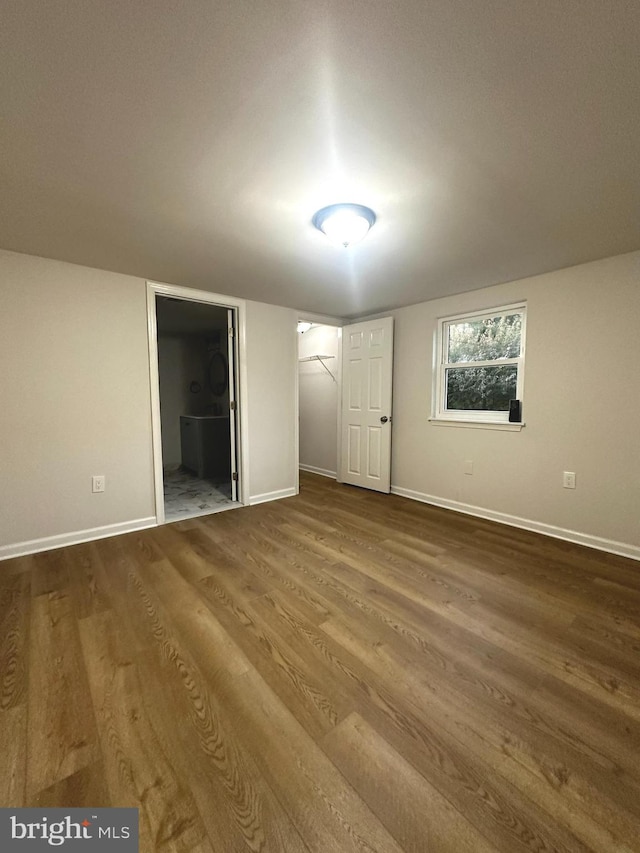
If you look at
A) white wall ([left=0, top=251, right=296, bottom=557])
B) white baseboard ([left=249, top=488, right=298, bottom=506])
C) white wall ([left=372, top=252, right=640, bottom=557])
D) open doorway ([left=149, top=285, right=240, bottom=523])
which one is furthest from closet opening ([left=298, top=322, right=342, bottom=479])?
white wall ([left=0, top=251, right=296, bottom=557])

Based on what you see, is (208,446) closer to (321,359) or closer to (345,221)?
(321,359)

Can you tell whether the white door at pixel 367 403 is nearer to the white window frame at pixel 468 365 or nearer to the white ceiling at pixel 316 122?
the white window frame at pixel 468 365

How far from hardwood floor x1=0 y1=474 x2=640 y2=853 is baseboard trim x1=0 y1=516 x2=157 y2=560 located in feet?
0.43

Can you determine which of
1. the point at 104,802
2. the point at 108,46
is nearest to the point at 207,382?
the point at 108,46

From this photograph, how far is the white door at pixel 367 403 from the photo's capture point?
13.0 feet

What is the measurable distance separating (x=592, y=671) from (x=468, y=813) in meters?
0.92

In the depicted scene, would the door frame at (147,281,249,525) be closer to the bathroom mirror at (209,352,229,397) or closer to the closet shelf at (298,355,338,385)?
the closet shelf at (298,355,338,385)

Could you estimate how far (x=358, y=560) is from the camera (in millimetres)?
2412

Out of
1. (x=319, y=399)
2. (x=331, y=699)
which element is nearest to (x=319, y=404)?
(x=319, y=399)

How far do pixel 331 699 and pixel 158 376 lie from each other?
3140 mm

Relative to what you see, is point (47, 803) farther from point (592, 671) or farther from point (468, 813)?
point (592, 671)

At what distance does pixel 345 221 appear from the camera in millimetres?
1881

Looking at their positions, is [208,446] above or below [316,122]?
below

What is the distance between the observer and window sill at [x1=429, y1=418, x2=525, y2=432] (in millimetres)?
3048
